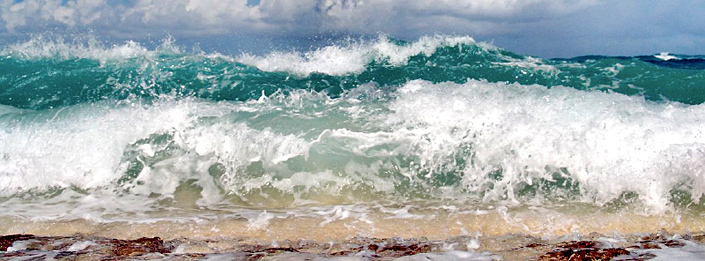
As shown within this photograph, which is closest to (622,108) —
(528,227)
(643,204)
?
(643,204)

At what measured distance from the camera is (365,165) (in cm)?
592

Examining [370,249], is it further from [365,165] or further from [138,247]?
[365,165]

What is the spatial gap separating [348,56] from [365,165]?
746cm

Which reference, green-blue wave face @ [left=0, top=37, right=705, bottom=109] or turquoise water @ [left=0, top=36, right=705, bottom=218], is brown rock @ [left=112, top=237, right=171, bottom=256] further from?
green-blue wave face @ [left=0, top=37, right=705, bottom=109]

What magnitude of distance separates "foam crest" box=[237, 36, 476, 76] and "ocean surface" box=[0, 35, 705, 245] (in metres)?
3.78

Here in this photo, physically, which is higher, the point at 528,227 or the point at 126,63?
the point at 126,63

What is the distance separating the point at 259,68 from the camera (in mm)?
12633

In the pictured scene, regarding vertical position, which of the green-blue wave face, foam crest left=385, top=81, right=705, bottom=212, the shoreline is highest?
→ the green-blue wave face

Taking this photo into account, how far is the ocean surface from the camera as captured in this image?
4.53 metres

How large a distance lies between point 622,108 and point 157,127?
5.86m

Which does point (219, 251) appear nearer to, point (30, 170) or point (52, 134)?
point (30, 170)

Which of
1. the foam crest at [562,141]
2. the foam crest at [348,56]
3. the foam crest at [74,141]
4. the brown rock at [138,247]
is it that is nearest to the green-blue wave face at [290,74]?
the foam crest at [348,56]

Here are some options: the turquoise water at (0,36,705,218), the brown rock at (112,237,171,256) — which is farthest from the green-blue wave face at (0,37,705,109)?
the brown rock at (112,237,171,256)

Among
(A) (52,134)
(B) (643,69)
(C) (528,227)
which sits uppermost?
(B) (643,69)
